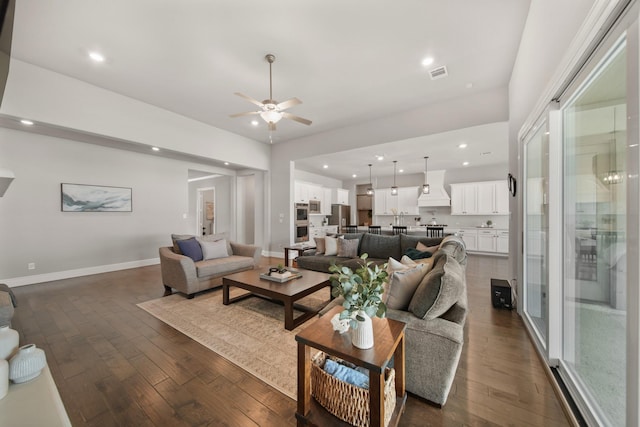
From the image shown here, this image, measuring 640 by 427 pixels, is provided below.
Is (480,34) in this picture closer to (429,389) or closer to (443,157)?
(429,389)

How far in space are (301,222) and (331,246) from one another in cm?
266

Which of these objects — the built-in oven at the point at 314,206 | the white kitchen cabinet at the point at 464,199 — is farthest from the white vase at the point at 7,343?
the white kitchen cabinet at the point at 464,199

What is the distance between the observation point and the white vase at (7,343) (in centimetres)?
114

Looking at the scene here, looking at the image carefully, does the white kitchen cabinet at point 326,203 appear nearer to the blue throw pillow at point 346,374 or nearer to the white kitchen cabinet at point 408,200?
the white kitchen cabinet at point 408,200

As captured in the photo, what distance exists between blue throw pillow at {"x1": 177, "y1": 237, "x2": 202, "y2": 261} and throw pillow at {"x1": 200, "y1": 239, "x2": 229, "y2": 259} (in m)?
0.08

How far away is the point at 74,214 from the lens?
4.69 m

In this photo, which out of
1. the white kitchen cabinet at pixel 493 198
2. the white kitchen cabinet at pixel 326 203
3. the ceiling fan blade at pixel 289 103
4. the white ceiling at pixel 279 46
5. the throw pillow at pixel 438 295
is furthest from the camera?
the white kitchen cabinet at pixel 326 203

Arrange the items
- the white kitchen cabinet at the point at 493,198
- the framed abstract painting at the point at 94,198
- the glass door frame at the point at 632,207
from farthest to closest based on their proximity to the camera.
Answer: the white kitchen cabinet at the point at 493,198 < the framed abstract painting at the point at 94,198 < the glass door frame at the point at 632,207

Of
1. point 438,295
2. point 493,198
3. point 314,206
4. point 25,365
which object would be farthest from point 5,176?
point 493,198

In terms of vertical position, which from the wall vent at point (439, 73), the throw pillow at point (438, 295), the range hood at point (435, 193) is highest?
the wall vent at point (439, 73)

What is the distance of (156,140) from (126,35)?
211 centimetres

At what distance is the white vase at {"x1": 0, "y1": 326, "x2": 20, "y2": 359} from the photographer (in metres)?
1.14

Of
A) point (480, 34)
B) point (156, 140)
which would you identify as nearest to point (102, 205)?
point (156, 140)

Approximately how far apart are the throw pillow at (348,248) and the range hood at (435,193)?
433 cm
